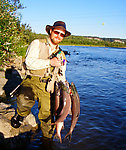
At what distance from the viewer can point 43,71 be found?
3664mm

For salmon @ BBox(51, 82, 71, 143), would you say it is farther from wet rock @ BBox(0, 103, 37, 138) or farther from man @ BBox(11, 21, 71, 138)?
wet rock @ BBox(0, 103, 37, 138)

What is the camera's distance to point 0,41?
9.68 metres

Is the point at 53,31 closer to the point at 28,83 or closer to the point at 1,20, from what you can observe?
the point at 28,83

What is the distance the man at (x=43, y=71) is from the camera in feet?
11.4

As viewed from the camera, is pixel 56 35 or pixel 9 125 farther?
pixel 9 125

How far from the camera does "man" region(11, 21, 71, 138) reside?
3477 mm

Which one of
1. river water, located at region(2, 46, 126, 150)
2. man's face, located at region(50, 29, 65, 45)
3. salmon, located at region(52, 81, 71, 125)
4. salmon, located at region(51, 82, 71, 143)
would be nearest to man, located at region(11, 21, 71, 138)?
man's face, located at region(50, 29, 65, 45)

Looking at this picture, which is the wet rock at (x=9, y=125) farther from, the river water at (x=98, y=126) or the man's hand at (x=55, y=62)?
the man's hand at (x=55, y=62)

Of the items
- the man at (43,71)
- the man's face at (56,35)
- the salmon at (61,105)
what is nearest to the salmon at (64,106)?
the salmon at (61,105)

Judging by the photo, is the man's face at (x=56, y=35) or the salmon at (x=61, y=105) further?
the man's face at (x=56, y=35)

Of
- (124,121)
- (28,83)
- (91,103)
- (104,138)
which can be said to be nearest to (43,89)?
(28,83)

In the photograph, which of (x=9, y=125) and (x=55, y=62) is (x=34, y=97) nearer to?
(x=55, y=62)

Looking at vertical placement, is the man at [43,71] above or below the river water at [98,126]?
above

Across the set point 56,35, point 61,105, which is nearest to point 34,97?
point 61,105
